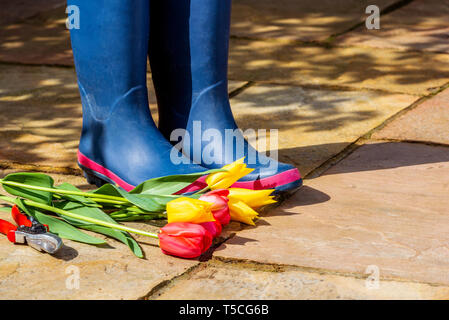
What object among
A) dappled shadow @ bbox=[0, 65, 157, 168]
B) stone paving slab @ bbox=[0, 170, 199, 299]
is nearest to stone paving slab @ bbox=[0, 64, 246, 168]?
dappled shadow @ bbox=[0, 65, 157, 168]

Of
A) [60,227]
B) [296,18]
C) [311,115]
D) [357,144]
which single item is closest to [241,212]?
[60,227]

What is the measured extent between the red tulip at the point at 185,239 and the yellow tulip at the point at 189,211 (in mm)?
20

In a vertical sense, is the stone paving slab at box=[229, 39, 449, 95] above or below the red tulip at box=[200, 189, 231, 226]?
above

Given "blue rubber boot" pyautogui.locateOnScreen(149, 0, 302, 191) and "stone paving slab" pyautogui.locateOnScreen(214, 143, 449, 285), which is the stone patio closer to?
"stone paving slab" pyautogui.locateOnScreen(214, 143, 449, 285)

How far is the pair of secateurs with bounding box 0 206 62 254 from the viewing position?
6.04 ft

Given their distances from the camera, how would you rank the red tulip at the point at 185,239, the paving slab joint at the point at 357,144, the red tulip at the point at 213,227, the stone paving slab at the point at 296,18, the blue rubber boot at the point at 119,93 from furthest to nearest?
1. the stone paving slab at the point at 296,18
2. the paving slab joint at the point at 357,144
3. the blue rubber boot at the point at 119,93
4. the red tulip at the point at 213,227
5. the red tulip at the point at 185,239

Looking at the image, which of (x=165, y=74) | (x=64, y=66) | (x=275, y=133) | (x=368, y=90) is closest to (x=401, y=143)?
(x=275, y=133)

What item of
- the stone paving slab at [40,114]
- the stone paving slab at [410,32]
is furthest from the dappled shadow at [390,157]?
the stone paving slab at [410,32]

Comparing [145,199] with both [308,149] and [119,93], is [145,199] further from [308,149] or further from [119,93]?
[308,149]

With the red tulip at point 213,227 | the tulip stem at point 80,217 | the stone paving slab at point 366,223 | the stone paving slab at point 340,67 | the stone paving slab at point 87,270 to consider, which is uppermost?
the stone paving slab at point 340,67

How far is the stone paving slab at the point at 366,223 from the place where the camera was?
1.85 metres

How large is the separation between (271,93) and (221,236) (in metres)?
1.35

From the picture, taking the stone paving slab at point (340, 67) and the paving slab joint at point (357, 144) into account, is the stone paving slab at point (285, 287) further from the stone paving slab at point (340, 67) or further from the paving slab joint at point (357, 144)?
the stone paving slab at point (340, 67)

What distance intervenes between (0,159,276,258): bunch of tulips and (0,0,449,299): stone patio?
0.05m
